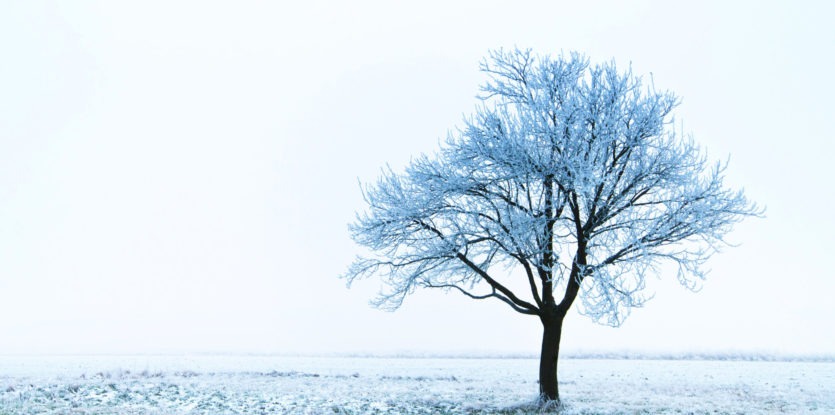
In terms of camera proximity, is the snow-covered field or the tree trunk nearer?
the snow-covered field

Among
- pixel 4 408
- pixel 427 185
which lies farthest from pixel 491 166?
pixel 4 408

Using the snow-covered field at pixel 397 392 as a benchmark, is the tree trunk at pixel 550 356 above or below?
above

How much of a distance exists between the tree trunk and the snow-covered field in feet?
1.97

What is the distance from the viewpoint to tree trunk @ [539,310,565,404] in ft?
61.9

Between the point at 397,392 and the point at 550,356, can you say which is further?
the point at 397,392

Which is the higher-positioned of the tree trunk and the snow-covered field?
the tree trunk

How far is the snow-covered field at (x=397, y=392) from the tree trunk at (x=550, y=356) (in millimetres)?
601

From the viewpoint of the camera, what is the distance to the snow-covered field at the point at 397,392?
17.7m

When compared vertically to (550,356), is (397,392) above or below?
below

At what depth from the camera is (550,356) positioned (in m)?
19.0

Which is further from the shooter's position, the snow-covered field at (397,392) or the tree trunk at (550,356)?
the tree trunk at (550,356)

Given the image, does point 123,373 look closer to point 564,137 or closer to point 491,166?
point 491,166

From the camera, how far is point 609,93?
59.9ft

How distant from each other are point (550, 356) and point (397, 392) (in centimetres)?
565
